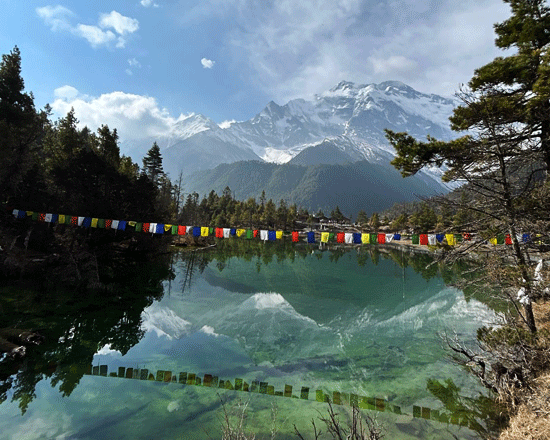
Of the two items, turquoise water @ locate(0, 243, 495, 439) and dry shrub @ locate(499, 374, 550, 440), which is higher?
dry shrub @ locate(499, 374, 550, 440)

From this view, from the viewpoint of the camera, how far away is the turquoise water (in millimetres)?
8547

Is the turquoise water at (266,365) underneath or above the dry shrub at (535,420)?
underneath

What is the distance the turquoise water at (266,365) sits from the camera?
855 centimetres

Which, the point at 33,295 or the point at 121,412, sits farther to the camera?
the point at 33,295

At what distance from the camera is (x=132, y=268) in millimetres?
31812

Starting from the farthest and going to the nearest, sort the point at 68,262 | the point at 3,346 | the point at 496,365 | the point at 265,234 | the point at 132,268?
1. the point at 132,268
2. the point at 265,234
3. the point at 68,262
4. the point at 3,346
5. the point at 496,365

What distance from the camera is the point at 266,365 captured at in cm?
1293

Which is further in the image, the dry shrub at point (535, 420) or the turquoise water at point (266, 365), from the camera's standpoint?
the turquoise water at point (266, 365)

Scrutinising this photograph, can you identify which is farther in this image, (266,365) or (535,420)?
(266,365)

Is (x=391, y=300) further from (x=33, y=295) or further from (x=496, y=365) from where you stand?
(x=33, y=295)

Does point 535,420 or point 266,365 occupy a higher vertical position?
point 535,420

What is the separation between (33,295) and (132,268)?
12316mm

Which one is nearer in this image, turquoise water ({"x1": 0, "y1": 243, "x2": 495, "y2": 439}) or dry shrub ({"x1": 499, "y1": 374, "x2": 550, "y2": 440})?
dry shrub ({"x1": 499, "y1": 374, "x2": 550, "y2": 440})

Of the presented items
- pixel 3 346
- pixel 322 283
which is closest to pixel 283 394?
pixel 3 346
